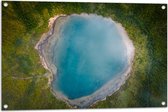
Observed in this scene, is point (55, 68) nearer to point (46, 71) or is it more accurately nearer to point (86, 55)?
point (46, 71)

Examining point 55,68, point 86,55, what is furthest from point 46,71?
point 86,55

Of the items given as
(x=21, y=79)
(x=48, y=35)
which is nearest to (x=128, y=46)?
(x=48, y=35)

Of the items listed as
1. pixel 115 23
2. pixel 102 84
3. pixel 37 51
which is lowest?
pixel 102 84

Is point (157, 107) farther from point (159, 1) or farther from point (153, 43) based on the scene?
point (159, 1)
